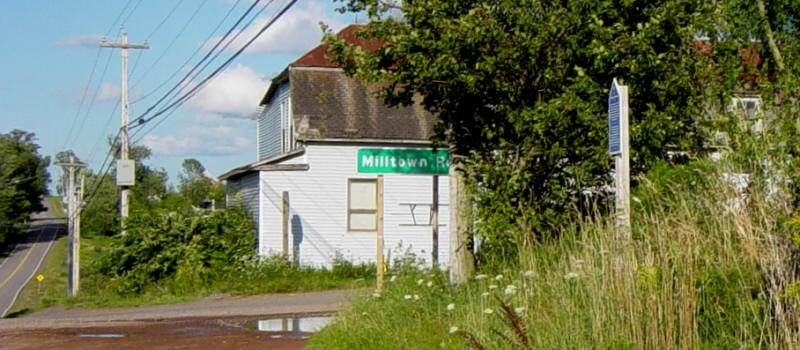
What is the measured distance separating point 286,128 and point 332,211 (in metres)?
4.56

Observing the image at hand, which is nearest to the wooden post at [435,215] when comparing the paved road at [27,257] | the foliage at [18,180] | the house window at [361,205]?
the house window at [361,205]

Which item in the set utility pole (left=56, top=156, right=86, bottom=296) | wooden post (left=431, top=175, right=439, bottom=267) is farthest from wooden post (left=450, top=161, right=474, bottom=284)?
utility pole (left=56, top=156, right=86, bottom=296)

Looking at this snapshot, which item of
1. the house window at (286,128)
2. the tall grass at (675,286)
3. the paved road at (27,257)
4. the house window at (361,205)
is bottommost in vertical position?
the paved road at (27,257)

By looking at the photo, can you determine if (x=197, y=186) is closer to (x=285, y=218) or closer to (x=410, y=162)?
(x=285, y=218)

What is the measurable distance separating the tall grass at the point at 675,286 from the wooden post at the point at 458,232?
10.7ft

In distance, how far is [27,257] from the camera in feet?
307

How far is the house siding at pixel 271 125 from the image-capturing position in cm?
3348

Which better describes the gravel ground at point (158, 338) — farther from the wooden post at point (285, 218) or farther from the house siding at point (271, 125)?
the house siding at point (271, 125)

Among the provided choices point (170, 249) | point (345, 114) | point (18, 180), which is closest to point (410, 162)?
point (170, 249)

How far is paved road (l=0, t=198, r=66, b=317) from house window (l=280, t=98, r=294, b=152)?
13.7 meters

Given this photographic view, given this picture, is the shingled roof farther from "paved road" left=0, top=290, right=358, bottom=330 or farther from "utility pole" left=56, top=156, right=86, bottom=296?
"utility pole" left=56, top=156, right=86, bottom=296

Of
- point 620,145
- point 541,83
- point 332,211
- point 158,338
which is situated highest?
point 541,83

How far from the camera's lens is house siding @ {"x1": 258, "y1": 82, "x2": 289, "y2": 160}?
1318 inches

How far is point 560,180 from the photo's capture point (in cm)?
1186
